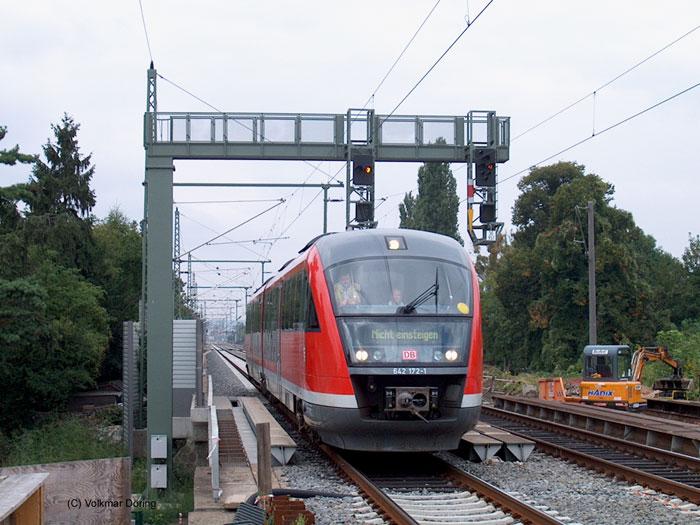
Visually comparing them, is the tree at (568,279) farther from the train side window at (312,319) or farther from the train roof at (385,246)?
the train side window at (312,319)

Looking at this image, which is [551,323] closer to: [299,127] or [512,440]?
[299,127]

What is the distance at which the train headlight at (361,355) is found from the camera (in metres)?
11.9

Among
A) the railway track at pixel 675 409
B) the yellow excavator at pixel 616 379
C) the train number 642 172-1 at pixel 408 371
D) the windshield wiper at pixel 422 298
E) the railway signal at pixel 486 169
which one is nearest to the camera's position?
the train number 642 172-1 at pixel 408 371

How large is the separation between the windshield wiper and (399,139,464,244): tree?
46.0m

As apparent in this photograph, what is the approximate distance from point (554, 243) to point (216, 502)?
39801 millimetres

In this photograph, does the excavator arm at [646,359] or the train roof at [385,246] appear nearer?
the train roof at [385,246]

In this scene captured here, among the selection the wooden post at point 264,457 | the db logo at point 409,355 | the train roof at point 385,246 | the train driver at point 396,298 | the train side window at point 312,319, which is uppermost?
the train roof at point 385,246

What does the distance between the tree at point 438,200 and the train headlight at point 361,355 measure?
153 feet

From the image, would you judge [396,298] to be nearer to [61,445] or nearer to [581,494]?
[581,494]

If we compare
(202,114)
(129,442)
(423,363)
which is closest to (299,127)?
(202,114)

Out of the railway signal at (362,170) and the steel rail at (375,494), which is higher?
the railway signal at (362,170)

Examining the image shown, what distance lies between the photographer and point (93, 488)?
7.16 m

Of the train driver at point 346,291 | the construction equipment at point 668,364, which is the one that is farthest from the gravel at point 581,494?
the construction equipment at point 668,364

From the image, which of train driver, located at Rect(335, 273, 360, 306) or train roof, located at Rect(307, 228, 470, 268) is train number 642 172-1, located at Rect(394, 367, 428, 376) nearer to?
train driver, located at Rect(335, 273, 360, 306)
